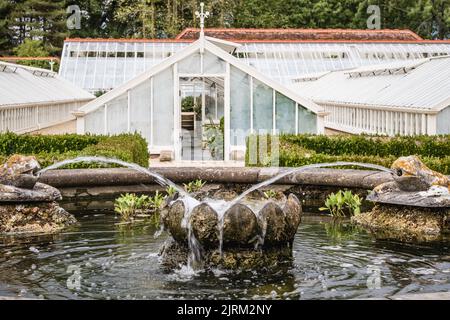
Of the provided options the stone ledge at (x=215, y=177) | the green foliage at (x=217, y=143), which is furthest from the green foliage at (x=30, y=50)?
the stone ledge at (x=215, y=177)

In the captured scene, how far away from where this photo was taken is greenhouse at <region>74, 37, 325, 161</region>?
19766 mm

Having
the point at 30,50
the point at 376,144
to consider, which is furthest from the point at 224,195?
the point at 30,50

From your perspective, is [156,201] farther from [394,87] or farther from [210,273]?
[394,87]

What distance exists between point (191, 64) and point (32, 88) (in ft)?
31.6

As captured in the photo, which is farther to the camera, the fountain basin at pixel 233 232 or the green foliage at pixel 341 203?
the green foliage at pixel 341 203

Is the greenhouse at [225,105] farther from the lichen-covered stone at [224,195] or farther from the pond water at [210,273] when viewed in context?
the lichen-covered stone at [224,195]

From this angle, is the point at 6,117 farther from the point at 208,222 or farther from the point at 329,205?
the point at 208,222

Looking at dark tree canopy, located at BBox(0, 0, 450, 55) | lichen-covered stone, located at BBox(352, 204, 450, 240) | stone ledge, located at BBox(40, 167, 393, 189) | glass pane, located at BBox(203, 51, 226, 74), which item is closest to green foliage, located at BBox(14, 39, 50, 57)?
dark tree canopy, located at BBox(0, 0, 450, 55)

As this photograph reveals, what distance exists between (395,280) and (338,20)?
49900mm

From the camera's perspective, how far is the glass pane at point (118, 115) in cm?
1977

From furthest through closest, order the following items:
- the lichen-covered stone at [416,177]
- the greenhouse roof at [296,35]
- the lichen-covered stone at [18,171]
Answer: the greenhouse roof at [296,35]
the lichen-covered stone at [18,171]
the lichen-covered stone at [416,177]

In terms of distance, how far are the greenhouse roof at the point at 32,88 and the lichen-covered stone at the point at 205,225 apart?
48.5ft

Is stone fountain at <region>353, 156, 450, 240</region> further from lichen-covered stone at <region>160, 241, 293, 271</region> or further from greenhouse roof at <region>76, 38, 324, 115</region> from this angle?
greenhouse roof at <region>76, 38, 324, 115</region>

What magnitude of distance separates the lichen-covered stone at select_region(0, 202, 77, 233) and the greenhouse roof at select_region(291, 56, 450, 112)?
1052 cm
